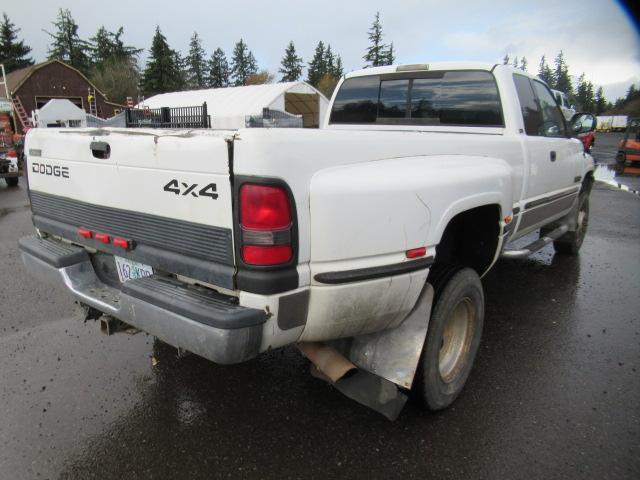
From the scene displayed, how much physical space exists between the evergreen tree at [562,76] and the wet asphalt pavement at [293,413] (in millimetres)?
107987

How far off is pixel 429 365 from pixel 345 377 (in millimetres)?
480

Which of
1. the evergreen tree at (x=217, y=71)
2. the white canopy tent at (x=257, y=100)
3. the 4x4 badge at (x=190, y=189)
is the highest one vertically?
the evergreen tree at (x=217, y=71)

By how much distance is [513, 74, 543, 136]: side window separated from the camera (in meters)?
3.79

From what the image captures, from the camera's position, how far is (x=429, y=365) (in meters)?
2.56

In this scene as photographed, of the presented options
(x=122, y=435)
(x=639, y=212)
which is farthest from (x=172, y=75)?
(x=122, y=435)

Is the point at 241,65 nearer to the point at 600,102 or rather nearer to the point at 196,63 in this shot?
the point at 196,63

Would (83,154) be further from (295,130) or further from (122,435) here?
(122,435)

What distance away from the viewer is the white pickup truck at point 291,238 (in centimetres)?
189

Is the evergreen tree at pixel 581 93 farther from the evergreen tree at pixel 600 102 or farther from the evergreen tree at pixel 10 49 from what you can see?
the evergreen tree at pixel 10 49

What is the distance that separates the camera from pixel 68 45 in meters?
65.1

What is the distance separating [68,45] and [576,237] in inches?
2999

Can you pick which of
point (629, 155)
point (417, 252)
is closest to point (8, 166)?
point (417, 252)

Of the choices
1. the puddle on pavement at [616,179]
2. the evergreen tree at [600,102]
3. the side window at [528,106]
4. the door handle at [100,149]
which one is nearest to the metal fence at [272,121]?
the door handle at [100,149]

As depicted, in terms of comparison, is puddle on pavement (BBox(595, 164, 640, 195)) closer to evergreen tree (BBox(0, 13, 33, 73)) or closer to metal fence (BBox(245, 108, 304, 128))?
metal fence (BBox(245, 108, 304, 128))
